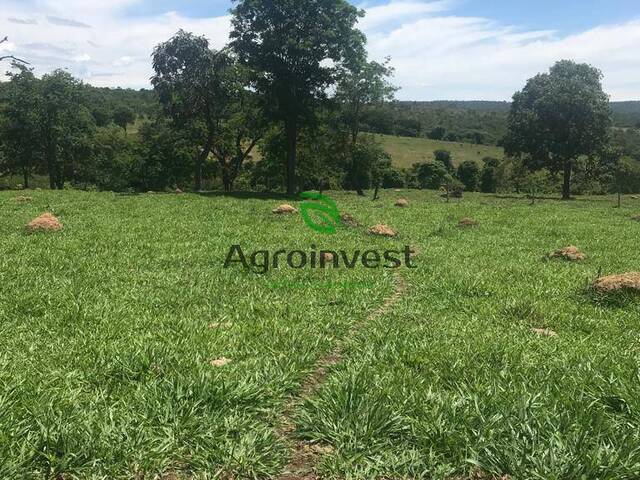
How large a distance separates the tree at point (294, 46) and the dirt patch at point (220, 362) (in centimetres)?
3035

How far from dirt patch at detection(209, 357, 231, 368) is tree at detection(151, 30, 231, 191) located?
33.5 metres

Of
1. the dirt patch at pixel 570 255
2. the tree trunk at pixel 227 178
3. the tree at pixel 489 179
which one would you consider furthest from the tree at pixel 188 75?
the tree at pixel 489 179

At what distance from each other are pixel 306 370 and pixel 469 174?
101m

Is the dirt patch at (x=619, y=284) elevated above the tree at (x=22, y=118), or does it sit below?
below

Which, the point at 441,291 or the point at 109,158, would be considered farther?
the point at 109,158

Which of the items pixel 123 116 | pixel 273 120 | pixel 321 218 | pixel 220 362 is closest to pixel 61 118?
pixel 273 120

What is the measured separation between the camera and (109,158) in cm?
6216

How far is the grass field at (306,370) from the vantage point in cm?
446

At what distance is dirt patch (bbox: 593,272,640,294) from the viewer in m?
9.95

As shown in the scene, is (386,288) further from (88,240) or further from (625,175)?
(625,175)

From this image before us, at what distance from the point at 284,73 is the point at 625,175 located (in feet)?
136

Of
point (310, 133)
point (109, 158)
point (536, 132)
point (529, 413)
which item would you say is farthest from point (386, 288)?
point (109, 158)

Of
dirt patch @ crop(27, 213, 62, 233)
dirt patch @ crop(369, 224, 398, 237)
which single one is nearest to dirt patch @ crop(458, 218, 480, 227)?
dirt patch @ crop(369, 224, 398, 237)

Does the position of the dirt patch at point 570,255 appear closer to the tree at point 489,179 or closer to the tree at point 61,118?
the tree at point 61,118
